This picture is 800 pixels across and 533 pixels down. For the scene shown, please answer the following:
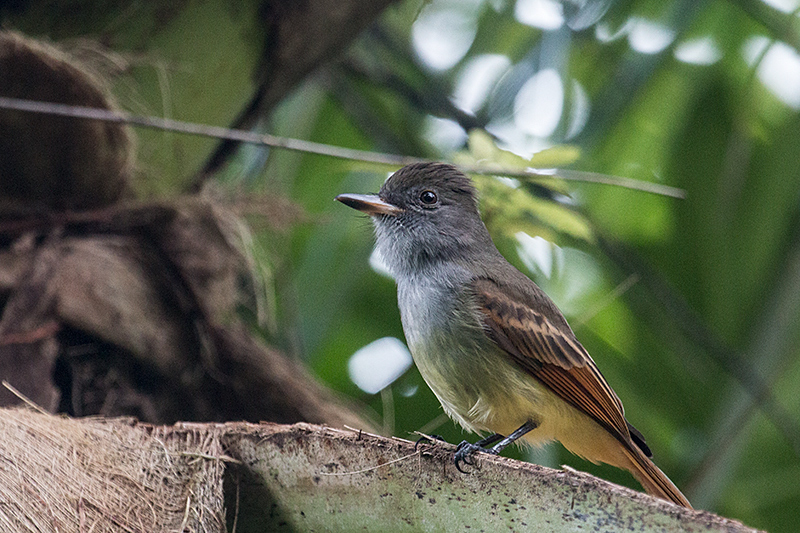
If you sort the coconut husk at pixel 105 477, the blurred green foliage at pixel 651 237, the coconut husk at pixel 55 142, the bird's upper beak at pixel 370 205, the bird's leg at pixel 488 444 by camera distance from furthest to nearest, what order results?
the blurred green foliage at pixel 651 237 < the coconut husk at pixel 55 142 < the bird's upper beak at pixel 370 205 < the bird's leg at pixel 488 444 < the coconut husk at pixel 105 477

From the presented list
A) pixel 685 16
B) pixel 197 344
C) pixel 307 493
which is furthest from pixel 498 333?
pixel 685 16

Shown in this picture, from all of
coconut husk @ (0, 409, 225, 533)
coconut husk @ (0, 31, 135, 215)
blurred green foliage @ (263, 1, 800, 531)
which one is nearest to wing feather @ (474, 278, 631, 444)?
blurred green foliage @ (263, 1, 800, 531)

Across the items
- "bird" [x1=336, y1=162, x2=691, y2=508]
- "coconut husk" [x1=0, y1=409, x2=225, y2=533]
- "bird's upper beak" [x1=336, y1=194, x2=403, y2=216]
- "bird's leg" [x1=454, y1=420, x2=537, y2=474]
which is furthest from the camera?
"bird's upper beak" [x1=336, y1=194, x2=403, y2=216]

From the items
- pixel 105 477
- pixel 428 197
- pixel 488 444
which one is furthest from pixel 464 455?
pixel 428 197

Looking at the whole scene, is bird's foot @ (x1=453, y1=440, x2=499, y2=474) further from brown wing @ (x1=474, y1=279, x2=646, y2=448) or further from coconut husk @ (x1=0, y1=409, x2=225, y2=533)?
coconut husk @ (x1=0, y1=409, x2=225, y2=533)

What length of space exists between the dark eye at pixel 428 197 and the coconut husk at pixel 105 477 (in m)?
1.35

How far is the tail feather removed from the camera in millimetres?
2705

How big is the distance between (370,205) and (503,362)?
0.78 meters

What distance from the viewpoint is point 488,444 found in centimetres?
286

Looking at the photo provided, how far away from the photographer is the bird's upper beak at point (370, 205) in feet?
9.76

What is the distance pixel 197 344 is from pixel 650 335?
2.13 metres

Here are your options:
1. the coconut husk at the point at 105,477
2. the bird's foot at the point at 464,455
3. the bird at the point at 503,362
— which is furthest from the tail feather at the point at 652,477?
the coconut husk at the point at 105,477

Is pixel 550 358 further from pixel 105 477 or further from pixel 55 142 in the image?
pixel 55 142

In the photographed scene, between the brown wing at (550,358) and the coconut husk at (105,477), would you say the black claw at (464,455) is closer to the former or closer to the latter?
the brown wing at (550,358)
